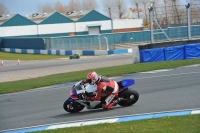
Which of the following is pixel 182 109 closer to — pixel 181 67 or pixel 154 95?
pixel 154 95

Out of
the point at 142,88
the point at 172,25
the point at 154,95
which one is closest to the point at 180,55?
the point at 172,25

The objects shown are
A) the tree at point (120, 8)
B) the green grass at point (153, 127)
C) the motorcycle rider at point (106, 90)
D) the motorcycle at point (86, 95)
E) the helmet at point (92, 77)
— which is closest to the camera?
the green grass at point (153, 127)

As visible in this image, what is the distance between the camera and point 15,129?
10961mm

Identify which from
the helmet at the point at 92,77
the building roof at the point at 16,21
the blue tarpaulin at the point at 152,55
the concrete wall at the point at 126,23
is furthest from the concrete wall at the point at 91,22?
the helmet at the point at 92,77

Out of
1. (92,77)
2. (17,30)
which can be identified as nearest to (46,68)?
(92,77)

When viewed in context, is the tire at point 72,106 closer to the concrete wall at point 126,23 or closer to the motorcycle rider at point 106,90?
the motorcycle rider at point 106,90

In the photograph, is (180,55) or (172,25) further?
(172,25)

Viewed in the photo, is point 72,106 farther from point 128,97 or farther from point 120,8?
point 120,8

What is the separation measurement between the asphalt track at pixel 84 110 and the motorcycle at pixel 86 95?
20 centimetres

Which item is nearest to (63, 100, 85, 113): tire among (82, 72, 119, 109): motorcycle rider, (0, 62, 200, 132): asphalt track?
(0, 62, 200, 132): asphalt track

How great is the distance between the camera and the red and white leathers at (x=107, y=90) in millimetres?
12195

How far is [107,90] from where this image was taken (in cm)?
1224

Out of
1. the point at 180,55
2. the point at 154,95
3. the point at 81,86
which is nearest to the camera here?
the point at 81,86

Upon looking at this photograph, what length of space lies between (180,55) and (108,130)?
22.5 m
